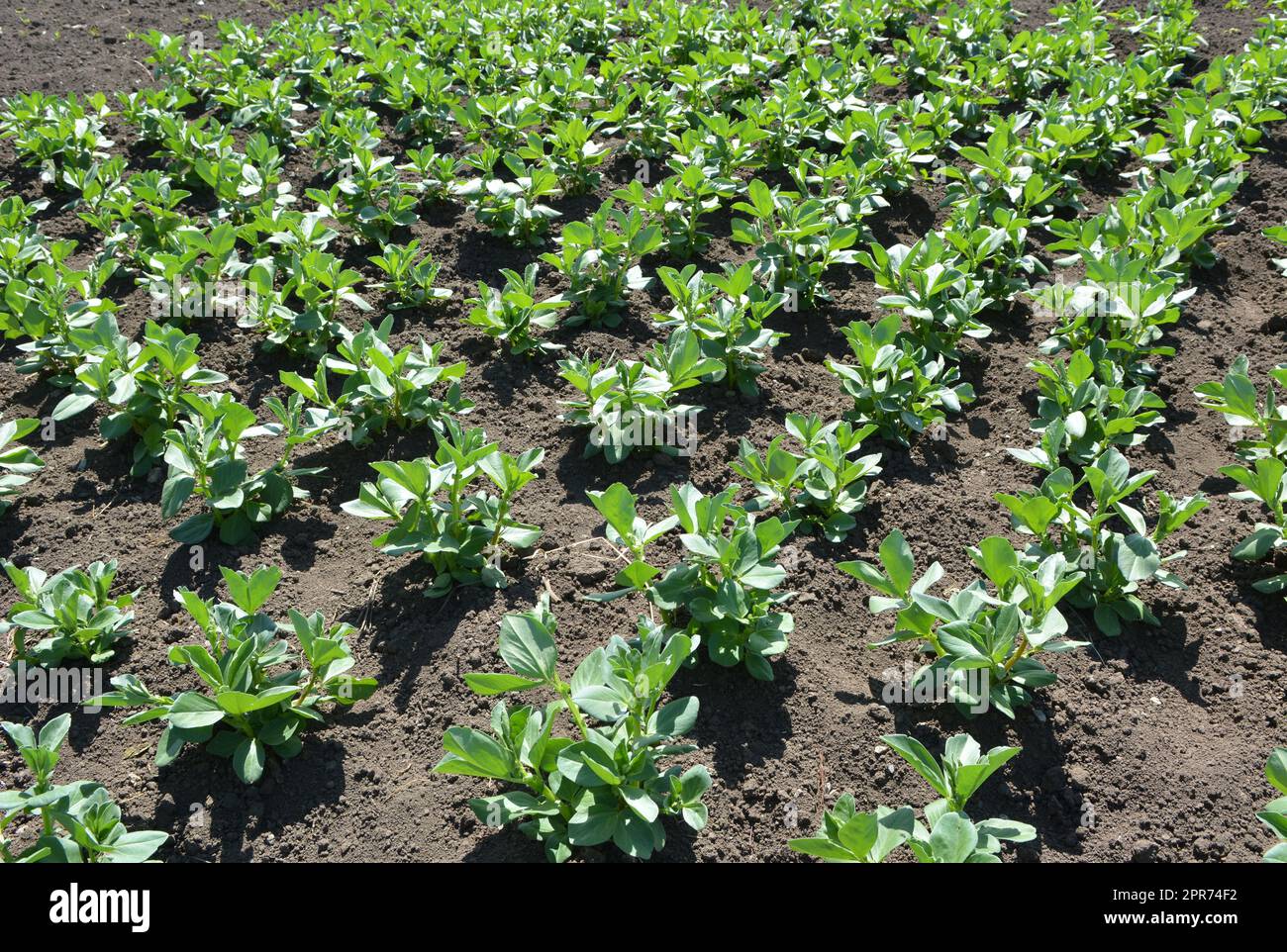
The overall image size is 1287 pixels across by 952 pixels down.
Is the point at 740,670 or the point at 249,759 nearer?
the point at 249,759

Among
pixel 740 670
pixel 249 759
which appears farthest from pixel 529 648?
pixel 249 759

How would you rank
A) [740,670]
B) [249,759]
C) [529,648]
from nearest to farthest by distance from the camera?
[529,648]
[249,759]
[740,670]

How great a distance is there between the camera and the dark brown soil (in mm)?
2920

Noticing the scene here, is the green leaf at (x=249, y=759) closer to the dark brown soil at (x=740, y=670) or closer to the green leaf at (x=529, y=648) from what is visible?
the dark brown soil at (x=740, y=670)

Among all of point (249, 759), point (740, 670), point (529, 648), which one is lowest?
point (249, 759)

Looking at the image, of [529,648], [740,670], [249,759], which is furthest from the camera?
[740,670]

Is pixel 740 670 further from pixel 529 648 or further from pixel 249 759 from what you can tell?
pixel 249 759

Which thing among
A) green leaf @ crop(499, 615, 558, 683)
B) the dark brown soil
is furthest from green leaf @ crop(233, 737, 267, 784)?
green leaf @ crop(499, 615, 558, 683)

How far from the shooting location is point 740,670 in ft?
10.9

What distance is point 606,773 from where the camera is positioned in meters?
2.57

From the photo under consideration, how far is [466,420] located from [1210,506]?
302cm

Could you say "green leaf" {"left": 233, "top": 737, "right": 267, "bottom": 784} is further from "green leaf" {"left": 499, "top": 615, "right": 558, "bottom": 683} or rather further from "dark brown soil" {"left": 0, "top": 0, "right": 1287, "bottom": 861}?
"green leaf" {"left": 499, "top": 615, "right": 558, "bottom": 683}

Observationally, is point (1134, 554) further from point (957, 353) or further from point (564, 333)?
point (564, 333)

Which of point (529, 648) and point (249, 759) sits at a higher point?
point (529, 648)
